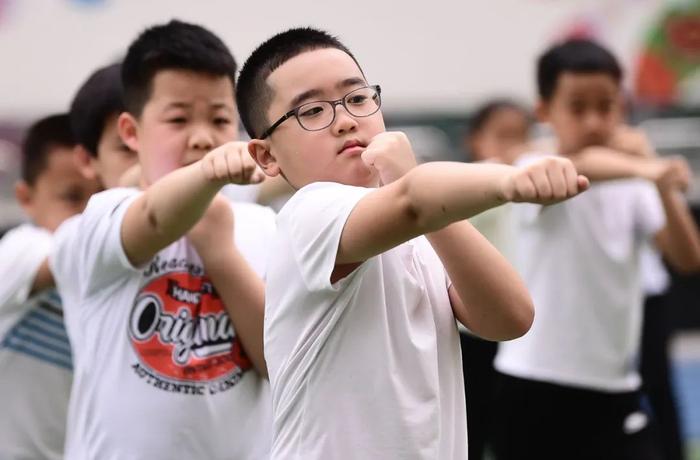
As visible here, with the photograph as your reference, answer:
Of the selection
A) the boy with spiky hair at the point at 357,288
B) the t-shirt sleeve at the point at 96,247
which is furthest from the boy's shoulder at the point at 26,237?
the boy with spiky hair at the point at 357,288

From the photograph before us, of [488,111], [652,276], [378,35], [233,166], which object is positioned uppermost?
[233,166]

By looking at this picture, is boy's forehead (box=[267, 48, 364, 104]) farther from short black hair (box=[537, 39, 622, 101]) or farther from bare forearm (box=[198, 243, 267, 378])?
short black hair (box=[537, 39, 622, 101])

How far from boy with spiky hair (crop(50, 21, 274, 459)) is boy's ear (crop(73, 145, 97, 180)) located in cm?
44

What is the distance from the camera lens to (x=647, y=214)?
4246 mm

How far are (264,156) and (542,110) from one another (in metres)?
2.30

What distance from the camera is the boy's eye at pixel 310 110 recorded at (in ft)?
7.27

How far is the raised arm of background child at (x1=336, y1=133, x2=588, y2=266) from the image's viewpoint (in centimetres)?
170

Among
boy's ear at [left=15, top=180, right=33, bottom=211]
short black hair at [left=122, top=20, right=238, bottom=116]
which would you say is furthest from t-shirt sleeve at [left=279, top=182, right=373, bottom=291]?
boy's ear at [left=15, top=180, right=33, bottom=211]

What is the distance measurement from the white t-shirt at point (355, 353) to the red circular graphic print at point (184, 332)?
0.54 metres

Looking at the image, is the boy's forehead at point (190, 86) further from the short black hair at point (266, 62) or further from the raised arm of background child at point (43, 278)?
the raised arm of background child at point (43, 278)

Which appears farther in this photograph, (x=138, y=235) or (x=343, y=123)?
(x=138, y=235)

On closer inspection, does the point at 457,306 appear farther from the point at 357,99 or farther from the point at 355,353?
the point at 357,99

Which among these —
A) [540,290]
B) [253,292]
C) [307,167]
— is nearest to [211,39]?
[253,292]

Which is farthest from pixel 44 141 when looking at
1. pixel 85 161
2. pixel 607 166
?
pixel 607 166
